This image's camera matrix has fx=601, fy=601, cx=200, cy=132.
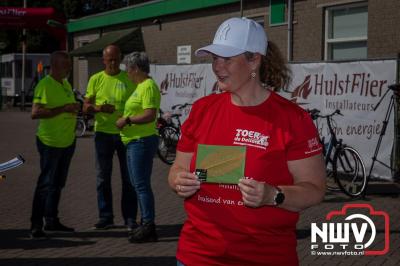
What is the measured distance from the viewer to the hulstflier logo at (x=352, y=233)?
257 inches

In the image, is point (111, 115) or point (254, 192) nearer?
point (254, 192)

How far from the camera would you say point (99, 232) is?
720cm

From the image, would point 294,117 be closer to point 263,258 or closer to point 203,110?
point 203,110

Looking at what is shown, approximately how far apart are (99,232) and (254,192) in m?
5.05

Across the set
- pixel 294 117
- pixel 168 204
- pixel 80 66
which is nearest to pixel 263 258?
pixel 294 117

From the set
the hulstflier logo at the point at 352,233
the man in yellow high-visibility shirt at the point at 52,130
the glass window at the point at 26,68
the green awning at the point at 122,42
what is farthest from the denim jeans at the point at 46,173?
the glass window at the point at 26,68

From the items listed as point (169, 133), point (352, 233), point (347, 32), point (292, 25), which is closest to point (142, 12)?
point (292, 25)

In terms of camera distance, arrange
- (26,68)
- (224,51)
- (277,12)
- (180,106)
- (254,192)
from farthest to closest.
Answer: (26,68)
(277,12)
(180,106)
(224,51)
(254,192)

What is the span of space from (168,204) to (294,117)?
6.41 m

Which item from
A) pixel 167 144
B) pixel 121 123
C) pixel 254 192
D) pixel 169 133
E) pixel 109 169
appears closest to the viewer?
pixel 254 192

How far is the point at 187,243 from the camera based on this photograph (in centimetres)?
282

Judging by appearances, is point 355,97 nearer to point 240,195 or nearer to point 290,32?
point 290,32

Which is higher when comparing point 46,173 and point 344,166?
point 46,173

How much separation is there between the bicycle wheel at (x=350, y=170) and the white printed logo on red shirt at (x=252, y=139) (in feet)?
23.5
